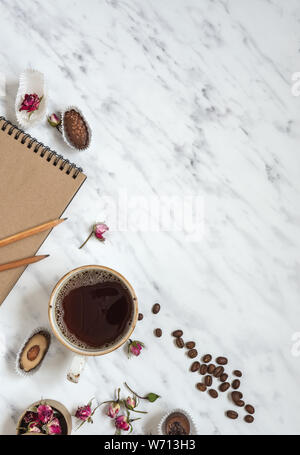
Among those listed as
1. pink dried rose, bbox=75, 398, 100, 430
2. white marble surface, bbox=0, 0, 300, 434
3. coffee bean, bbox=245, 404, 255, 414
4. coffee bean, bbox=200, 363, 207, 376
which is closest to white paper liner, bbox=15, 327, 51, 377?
white marble surface, bbox=0, 0, 300, 434

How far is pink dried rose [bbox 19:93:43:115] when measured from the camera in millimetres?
979

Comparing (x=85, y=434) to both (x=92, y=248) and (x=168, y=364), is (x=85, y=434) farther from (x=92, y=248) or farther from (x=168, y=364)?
(x=92, y=248)

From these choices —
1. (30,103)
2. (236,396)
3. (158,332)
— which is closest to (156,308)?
(158,332)

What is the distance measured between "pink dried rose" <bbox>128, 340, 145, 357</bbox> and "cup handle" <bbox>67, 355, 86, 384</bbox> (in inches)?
4.0

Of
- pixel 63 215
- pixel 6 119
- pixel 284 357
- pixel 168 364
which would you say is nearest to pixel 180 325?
pixel 168 364

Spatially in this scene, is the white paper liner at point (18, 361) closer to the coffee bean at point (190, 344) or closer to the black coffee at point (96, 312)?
the black coffee at point (96, 312)

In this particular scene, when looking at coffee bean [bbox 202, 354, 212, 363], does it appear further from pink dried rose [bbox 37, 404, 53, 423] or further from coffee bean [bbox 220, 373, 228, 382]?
pink dried rose [bbox 37, 404, 53, 423]

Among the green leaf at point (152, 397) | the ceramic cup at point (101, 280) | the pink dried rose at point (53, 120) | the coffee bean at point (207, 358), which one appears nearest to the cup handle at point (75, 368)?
the ceramic cup at point (101, 280)

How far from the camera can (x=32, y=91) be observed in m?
1.00

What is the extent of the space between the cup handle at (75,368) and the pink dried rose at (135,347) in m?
0.10

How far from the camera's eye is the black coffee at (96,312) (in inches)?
37.7

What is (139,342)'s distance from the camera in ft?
3.34

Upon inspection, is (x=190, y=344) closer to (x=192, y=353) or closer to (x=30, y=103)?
(x=192, y=353)

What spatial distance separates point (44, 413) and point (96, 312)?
Answer: 22cm
